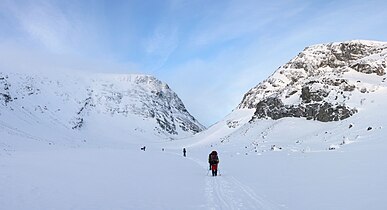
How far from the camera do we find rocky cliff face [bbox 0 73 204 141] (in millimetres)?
120438

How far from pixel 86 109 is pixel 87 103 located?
539cm

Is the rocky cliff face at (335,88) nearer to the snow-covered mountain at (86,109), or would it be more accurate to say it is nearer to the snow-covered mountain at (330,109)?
the snow-covered mountain at (330,109)

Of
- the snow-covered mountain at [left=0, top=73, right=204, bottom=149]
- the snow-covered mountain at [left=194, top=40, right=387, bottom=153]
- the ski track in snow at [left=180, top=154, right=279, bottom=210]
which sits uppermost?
the snow-covered mountain at [left=0, top=73, right=204, bottom=149]

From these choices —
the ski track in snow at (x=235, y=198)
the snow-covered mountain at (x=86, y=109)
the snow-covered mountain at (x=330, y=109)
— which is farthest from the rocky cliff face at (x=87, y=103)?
the ski track in snow at (x=235, y=198)

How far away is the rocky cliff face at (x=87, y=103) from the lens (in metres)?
120

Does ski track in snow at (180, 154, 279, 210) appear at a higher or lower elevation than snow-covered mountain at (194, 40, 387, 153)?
lower

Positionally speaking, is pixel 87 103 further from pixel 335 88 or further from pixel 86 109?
pixel 335 88

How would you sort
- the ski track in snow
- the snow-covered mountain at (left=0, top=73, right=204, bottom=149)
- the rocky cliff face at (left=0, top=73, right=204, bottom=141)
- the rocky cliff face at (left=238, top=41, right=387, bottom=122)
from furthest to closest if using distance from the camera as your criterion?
the rocky cliff face at (left=0, top=73, right=204, bottom=141)
the snow-covered mountain at (left=0, top=73, right=204, bottom=149)
the rocky cliff face at (left=238, top=41, right=387, bottom=122)
the ski track in snow

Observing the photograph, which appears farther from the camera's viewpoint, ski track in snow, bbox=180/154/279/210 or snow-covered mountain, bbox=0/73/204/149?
snow-covered mountain, bbox=0/73/204/149

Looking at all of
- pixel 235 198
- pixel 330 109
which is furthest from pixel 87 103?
pixel 235 198

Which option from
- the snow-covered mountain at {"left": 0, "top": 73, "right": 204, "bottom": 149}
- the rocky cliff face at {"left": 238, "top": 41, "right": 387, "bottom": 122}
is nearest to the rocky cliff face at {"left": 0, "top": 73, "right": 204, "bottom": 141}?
the snow-covered mountain at {"left": 0, "top": 73, "right": 204, "bottom": 149}

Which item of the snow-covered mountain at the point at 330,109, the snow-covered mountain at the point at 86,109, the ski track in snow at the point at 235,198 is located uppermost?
the snow-covered mountain at the point at 86,109

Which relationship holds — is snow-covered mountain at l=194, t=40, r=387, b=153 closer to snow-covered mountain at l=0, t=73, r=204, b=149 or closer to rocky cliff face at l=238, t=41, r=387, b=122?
rocky cliff face at l=238, t=41, r=387, b=122

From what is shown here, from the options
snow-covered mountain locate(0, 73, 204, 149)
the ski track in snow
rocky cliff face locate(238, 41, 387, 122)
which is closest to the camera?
the ski track in snow
